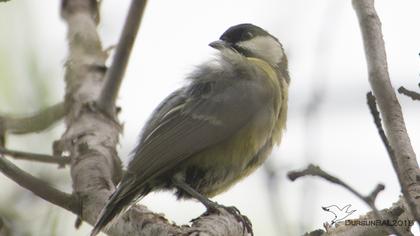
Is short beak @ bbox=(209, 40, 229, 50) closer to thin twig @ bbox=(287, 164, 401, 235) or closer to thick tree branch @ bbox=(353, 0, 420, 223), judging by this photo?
thick tree branch @ bbox=(353, 0, 420, 223)

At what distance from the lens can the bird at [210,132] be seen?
12.1 ft

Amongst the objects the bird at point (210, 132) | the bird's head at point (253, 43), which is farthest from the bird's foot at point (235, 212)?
the bird's head at point (253, 43)

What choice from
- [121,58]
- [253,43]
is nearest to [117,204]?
[121,58]

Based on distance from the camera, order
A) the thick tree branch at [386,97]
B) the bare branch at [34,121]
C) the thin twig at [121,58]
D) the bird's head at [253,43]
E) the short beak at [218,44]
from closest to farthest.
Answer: the thick tree branch at [386,97], the thin twig at [121,58], the bare branch at [34,121], the short beak at [218,44], the bird's head at [253,43]

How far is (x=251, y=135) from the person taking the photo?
3879 millimetres

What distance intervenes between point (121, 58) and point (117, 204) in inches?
36.9

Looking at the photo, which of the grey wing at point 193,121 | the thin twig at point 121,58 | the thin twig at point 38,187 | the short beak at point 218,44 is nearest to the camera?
the thin twig at point 38,187

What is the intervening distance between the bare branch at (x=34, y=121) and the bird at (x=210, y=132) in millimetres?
585

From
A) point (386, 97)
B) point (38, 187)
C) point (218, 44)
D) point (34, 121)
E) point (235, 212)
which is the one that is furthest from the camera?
point (218, 44)

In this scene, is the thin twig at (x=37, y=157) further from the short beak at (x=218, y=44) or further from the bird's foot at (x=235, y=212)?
the short beak at (x=218, y=44)

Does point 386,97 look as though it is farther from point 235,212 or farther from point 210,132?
point 210,132

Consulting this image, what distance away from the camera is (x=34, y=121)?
164 inches

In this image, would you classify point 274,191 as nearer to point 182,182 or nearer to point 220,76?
point 182,182

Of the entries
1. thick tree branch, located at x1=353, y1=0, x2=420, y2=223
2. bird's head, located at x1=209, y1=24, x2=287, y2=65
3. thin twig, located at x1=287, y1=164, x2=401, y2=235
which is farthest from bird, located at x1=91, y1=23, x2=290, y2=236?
thin twig, located at x1=287, y1=164, x2=401, y2=235
